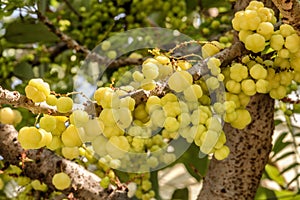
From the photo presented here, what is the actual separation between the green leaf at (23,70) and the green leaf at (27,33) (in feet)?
0.20

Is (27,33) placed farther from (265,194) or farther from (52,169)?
(265,194)

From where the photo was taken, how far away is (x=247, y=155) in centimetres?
76

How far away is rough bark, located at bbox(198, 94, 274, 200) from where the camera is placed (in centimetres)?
75

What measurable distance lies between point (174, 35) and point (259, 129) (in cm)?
31

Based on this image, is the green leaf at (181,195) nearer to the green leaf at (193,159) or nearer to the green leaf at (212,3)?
the green leaf at (193,159)

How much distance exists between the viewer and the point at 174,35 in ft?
3.29

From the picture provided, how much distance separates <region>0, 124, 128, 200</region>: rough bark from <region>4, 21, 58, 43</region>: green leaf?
373mm

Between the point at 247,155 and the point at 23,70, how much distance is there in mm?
603

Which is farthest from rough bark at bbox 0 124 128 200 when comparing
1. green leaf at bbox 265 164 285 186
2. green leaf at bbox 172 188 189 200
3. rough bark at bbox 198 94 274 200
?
green leaf at bbox 265 164 285 186

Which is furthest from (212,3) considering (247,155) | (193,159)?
(247,155)

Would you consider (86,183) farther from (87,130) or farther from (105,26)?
(105,26)

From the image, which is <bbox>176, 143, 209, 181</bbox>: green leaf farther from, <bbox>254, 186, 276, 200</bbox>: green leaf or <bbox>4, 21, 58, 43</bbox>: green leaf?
<bbox>4, 21, 58, 43</bbox>: green leaf

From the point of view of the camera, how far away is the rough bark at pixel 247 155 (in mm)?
753

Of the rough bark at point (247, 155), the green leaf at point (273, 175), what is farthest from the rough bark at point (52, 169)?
the green leaf at point (273, 175)
